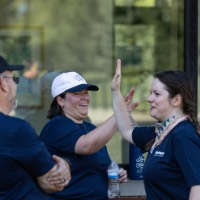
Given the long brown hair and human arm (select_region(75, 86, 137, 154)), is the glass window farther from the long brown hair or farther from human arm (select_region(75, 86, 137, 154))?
the long brown hair

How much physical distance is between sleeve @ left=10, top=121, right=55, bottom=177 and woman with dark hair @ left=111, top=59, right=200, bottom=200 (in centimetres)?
68

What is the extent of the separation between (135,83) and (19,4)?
1.74 m

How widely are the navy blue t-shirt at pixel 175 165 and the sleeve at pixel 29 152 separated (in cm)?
67

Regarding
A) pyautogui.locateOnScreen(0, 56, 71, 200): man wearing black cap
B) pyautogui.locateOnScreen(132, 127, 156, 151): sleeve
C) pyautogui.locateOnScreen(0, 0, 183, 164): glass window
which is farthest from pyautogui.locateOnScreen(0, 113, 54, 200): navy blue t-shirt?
pyautogui.locateOnScreen(0, 0, 183, 164): glass window

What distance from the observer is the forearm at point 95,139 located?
3.69m

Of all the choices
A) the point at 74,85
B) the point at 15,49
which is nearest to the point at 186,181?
the point at 74,85

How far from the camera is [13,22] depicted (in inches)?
297

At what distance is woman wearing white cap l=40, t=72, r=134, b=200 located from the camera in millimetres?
3732

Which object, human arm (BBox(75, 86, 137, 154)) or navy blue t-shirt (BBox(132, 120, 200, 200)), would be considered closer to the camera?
navy blue t-shirt (BBox(132, 120, 200, 200))

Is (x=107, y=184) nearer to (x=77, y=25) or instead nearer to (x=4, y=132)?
(x=4, y=132)

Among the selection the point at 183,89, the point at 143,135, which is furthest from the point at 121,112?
the point at 183,89

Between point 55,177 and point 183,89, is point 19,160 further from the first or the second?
point 183,89

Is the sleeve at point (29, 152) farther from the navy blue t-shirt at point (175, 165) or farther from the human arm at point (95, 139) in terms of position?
the human arm at point (95, 139)

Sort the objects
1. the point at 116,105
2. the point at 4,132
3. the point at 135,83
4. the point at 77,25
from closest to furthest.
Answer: the point at 4,132 < the point at 116,105 < the point at 135,83 < the point at 77,25
